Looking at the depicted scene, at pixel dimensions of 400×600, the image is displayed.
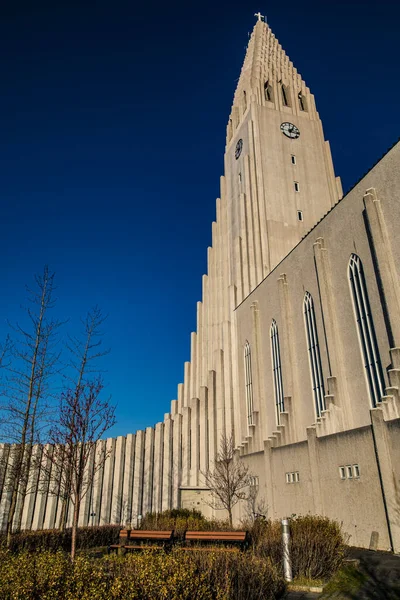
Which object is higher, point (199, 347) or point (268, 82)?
point (268, 82)

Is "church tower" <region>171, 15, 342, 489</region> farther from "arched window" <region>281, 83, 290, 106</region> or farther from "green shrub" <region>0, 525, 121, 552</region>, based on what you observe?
"green shrub" <region>0, 525, 121, 552</region>

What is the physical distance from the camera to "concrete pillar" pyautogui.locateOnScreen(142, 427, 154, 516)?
32594 millimetres

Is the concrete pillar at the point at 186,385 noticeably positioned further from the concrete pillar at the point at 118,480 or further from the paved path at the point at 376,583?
the paved path at the point at 376,583

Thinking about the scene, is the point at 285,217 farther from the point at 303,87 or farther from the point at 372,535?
the point at 372,535

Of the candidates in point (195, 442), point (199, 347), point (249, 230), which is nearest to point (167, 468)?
point (195, 442)

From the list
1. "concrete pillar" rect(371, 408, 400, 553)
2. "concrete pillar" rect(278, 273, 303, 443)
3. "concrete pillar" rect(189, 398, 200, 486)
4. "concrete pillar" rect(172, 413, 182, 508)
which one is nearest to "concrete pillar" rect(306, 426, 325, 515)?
"concrete pillar" rect(371, 408, 400, 553)

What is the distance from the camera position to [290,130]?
4181 centimetres

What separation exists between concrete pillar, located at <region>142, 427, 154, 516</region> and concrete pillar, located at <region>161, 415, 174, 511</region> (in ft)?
3.78

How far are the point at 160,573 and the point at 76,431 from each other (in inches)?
320

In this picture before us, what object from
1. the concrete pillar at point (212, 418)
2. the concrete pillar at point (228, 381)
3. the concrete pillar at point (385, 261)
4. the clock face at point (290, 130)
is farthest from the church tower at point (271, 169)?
the concrete pillar at point (385, 261)

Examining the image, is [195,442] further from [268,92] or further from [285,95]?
[285,95]

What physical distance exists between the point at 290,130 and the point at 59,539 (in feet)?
129

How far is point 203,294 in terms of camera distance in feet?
140

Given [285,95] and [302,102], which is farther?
[302,102]
